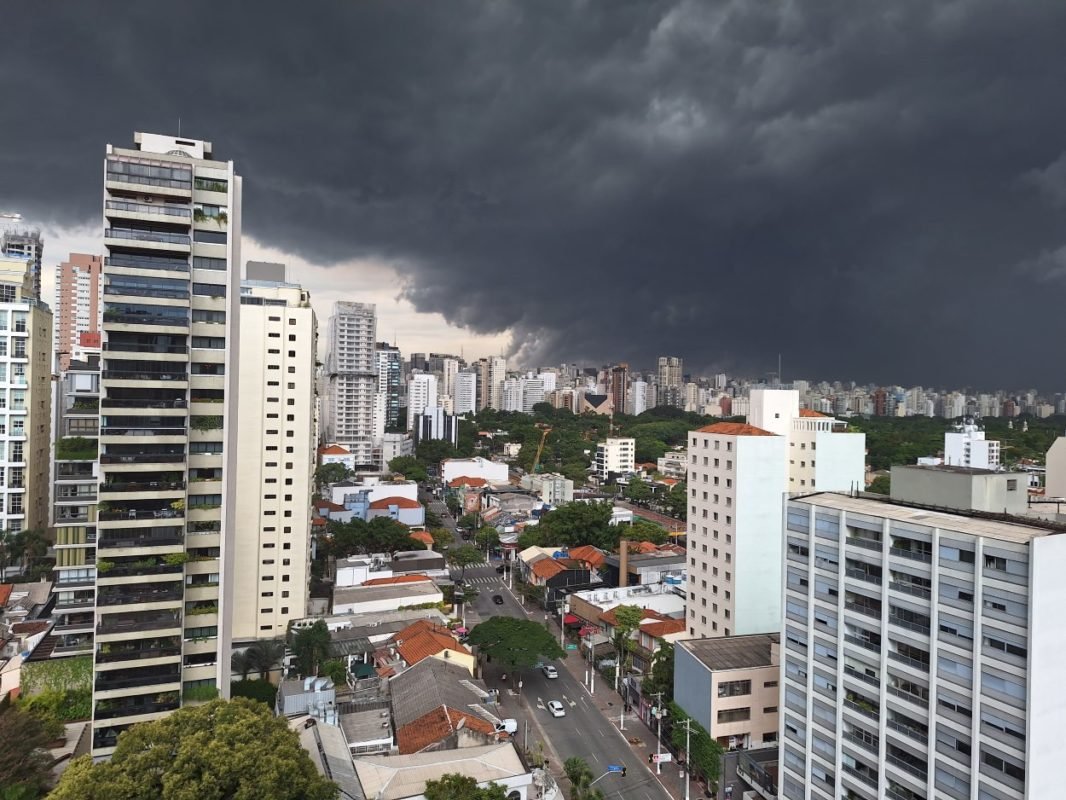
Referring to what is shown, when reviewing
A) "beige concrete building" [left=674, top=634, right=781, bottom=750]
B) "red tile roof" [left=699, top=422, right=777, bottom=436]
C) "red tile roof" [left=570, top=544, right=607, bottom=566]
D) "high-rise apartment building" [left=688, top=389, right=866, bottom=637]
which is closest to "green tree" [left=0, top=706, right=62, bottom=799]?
"beige concrete building" [left=674, top=634, right=781, bottom=750]

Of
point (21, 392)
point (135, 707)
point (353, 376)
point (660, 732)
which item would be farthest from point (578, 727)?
point (353, 376)

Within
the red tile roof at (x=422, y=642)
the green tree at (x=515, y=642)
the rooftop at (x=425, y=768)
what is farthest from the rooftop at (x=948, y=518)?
the red tile roof at (x=422, y=642)

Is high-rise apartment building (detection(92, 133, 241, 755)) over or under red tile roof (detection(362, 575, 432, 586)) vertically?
over

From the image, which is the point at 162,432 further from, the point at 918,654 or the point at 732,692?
the point at 918,654

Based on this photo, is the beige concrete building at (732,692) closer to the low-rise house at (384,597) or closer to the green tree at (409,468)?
the low-rise house at (384,597)

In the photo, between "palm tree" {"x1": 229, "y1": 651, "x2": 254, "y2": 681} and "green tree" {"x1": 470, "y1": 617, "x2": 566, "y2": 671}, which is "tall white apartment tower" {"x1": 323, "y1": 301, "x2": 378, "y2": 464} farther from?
"green tree" {"x1": 470, "y1": 617, "x2": 566, "y2": 671}

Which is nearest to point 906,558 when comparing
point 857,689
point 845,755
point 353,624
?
point 857,689
